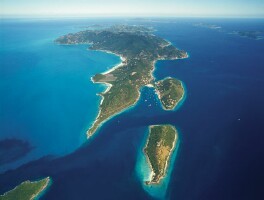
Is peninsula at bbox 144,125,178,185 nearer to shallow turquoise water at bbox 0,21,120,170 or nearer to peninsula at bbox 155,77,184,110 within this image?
peninsula at bbox 155,77,184,110

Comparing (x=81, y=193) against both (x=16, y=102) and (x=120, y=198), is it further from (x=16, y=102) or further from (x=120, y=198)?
(x=16, y=102)

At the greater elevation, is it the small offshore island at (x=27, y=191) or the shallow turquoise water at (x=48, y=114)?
the small offshore island at (x=27, y=191)

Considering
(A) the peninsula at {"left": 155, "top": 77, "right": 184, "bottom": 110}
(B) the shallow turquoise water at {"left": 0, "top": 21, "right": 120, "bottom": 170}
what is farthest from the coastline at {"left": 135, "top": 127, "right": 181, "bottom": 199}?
(A) the peninsula at {"left": 155, "top": 77, "right": 184, "bottom": 110}

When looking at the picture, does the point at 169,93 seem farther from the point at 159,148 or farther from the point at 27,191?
the point at 27,191

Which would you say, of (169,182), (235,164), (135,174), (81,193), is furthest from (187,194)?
(81,193)

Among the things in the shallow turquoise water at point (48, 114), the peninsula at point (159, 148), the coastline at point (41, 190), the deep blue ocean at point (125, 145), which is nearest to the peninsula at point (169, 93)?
the deep blue ocean at point (125, 145)

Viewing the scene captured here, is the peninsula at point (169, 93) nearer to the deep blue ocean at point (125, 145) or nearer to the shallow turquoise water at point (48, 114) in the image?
the deep blue ocean at point (125, 145)
